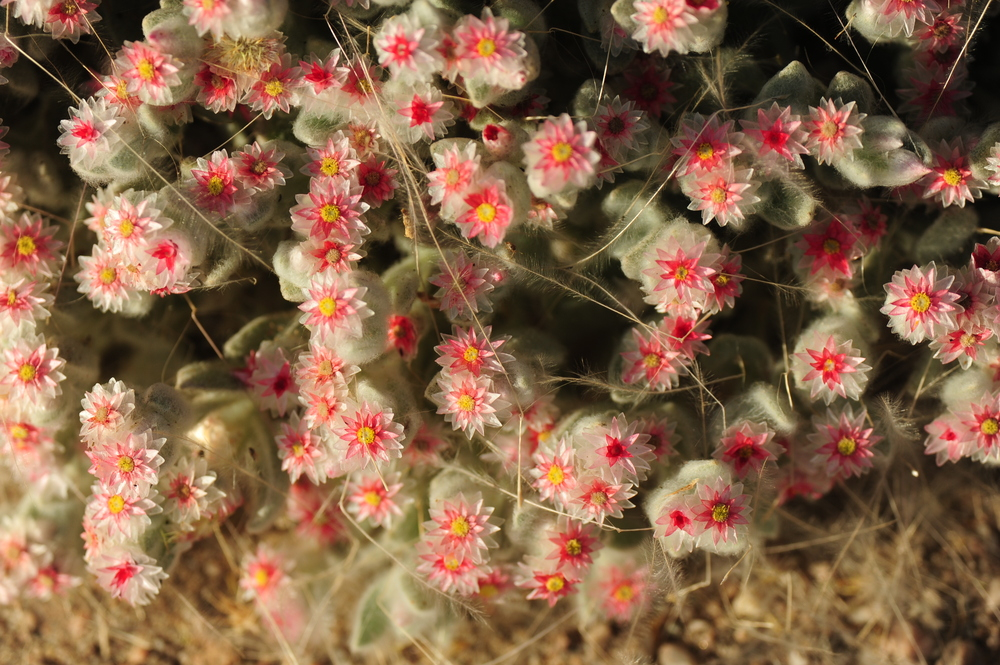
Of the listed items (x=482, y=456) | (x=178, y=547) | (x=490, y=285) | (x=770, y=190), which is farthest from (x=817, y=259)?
(x=178, y=547)

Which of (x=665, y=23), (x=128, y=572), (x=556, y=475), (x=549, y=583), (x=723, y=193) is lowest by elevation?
(x=549, y=583)

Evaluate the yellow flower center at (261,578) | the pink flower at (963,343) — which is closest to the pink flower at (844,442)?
the pink flower at (963,343)

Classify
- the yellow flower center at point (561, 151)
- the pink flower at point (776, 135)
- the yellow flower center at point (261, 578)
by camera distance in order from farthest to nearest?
the yellow flower center at point (261, 578) → the pink flower at point (776, 135) → the yellow flower center at point (561, 151)

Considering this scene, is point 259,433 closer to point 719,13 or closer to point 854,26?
point 719,13

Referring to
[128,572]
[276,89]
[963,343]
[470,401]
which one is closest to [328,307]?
[470,401]

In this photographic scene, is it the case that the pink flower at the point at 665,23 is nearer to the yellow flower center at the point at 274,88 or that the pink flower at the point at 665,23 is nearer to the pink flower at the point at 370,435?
the yellow flower center at the point at 274,88

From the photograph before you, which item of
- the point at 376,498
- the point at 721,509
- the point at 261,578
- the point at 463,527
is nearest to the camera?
the point at 721,509

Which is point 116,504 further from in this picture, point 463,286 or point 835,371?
point 835,371
